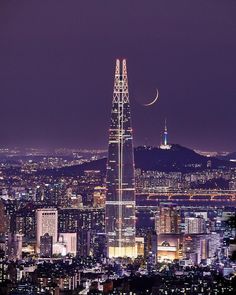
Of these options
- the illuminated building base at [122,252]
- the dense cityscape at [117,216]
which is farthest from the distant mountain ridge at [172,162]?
the illuminated building base at [122,252]

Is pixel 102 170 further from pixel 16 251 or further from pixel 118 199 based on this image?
pixel 16 251

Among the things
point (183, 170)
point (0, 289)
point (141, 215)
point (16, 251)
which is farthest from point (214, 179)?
point (0, 289)

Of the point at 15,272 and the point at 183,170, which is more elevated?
the point at 183,170

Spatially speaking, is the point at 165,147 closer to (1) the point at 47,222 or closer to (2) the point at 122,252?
(1) the point at 47,222

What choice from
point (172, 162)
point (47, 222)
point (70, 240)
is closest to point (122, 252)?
point (70, 240)

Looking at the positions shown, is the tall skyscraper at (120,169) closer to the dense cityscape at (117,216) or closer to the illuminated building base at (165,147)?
the dense cityscape at (117,216)

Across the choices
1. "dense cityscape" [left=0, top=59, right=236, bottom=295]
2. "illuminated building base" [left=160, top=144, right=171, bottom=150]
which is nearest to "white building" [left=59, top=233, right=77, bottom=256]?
"dense cityscape" [left=0, top=59, right=236, bottom=295]
